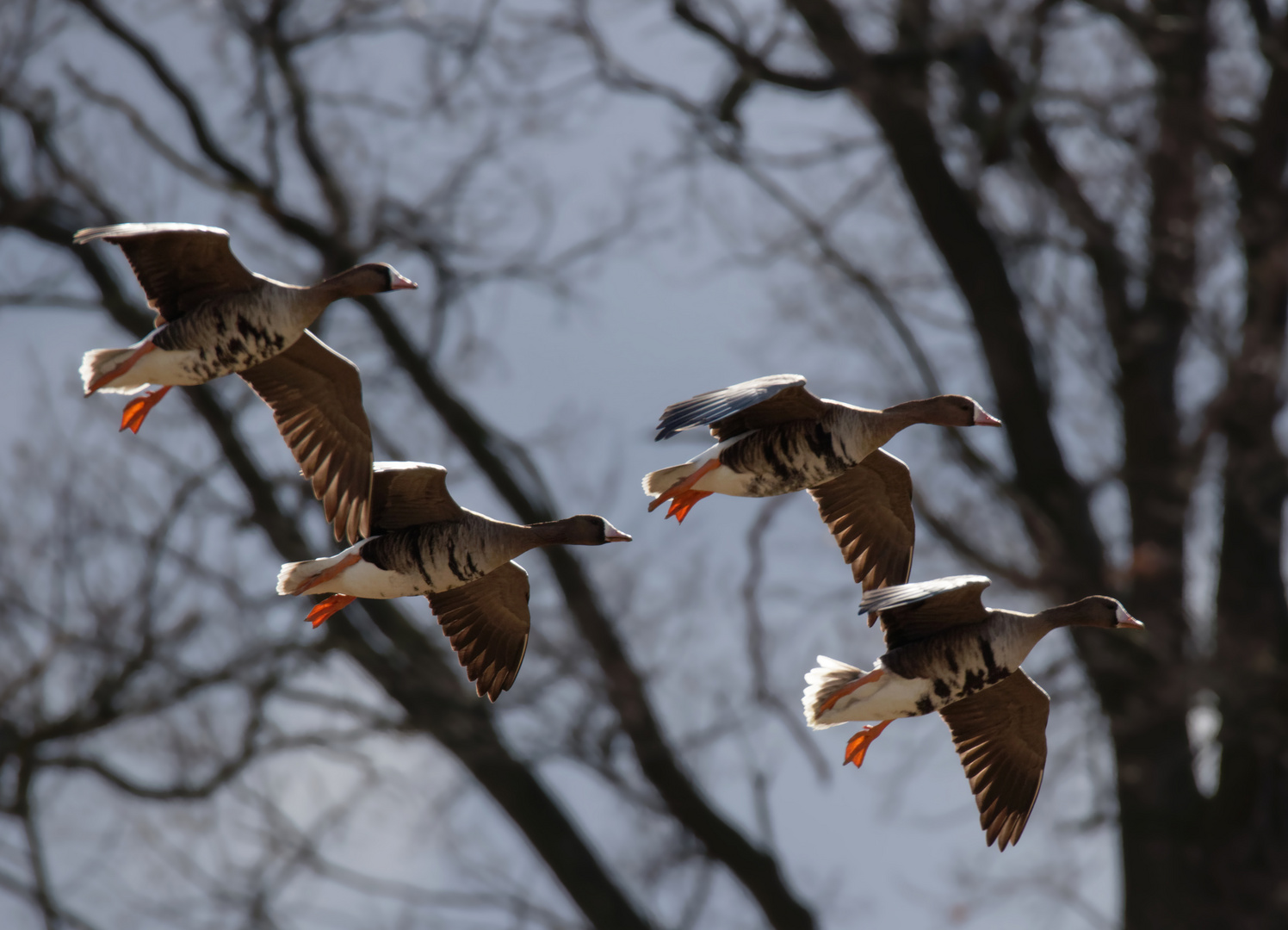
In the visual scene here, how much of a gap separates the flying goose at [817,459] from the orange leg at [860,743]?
24.3 inches

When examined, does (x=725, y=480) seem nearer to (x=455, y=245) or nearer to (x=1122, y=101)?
(x=455, y=245)

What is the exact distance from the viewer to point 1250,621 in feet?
41.1

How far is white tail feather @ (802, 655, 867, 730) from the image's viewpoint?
3904 millimetres

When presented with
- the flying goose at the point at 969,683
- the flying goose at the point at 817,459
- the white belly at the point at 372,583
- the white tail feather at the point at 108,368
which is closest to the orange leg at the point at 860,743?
the flying goose at the point at 969,683

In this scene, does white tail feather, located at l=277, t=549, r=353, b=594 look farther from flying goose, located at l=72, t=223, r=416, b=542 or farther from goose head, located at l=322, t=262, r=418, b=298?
goose head, located at l=322, t=262, r=418, b=298

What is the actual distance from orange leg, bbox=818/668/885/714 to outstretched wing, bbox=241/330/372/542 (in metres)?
1.44

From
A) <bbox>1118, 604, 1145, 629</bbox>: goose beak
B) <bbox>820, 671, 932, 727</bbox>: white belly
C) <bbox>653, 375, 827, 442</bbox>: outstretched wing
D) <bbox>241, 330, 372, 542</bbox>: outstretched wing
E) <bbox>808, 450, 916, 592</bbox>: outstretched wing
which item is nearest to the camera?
<bbox>653, 375, 827, 442</bbox>: outstretched wing

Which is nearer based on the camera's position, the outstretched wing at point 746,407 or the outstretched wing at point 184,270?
the outstretched wing at point 746,407

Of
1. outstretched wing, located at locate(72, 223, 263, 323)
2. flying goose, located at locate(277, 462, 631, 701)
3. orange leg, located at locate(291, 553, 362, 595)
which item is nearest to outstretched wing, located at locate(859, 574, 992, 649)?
flying goose, located at locate(277, 462, 631, 701)

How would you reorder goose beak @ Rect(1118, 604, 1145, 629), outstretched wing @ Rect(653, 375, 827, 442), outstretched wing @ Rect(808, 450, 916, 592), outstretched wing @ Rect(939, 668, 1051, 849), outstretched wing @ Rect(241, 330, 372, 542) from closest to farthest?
outstretched wing @ Rect(653, 375, 827, 442) < goose beak @ Rect(1118, 604, 1145, 629) < outstretched wing @ Rect(241, 330, 372, 542) < outstretched wing @ Rect(939, 668, 1051, 849) < outstretched wing @ Rect(808, 450, 916, 592)

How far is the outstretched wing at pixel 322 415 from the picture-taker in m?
3.91

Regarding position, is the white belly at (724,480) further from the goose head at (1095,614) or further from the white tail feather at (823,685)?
the goose head at (1095,614)

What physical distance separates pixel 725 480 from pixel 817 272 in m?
11.2

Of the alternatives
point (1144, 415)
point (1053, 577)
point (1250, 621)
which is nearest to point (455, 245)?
point (1053, 577)
